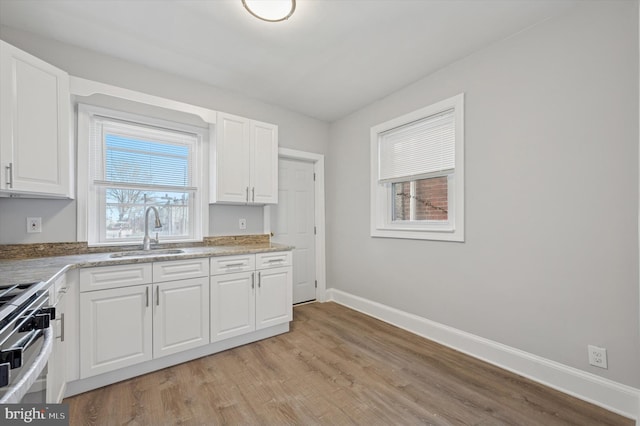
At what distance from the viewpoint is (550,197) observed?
2008 mm

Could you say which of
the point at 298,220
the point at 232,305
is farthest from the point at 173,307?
the point at 298,220

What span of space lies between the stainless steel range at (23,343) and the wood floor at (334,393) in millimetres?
942

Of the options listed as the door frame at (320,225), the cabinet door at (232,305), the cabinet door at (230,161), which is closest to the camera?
the cabinet door at (232,305)

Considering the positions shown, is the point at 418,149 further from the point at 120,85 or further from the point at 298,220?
the point at 120,85

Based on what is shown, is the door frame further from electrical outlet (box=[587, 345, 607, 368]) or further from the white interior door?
electrical outlet (box=[587, 345, 607, 368])

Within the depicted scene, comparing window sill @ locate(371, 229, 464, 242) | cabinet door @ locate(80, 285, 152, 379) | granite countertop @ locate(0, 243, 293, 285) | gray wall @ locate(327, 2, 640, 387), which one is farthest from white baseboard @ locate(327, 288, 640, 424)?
cabinet door @ locate(80, 285, 152, 379)

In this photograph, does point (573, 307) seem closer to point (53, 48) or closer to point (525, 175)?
point (525, 175)

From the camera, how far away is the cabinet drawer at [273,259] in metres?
2.73

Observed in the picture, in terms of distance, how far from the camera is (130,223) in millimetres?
2674

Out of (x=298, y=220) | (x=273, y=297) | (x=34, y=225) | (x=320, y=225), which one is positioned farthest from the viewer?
(x=320, y=225)

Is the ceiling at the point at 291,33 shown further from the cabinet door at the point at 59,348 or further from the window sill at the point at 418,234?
the cabinet door at the point at 59,348

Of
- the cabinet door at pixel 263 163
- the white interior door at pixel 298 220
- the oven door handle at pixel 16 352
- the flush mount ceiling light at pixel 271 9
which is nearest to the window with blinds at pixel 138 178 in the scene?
the cabinet door at pixel 263 163

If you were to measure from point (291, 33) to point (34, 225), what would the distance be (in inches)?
98.6

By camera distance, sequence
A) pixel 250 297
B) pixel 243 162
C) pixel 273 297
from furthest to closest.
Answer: pixel 243 162, pixel 273 297, pixel 250 297
